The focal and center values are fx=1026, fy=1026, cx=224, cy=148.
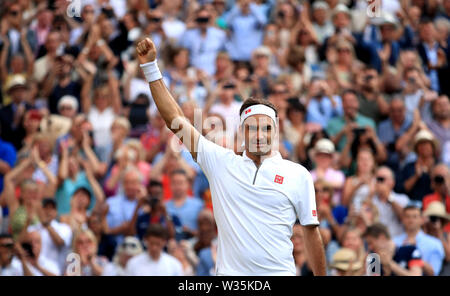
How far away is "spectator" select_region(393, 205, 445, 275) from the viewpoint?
1145 cm

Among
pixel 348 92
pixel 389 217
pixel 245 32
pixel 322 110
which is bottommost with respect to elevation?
pixel 389 217

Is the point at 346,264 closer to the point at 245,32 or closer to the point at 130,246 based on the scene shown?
the point at 130,246

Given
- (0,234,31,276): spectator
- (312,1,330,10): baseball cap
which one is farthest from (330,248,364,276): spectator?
(312,1,330,10): baseball cap

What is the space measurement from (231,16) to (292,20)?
0.99 meters

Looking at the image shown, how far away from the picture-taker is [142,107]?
46.3 ft

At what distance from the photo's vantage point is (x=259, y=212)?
646cm

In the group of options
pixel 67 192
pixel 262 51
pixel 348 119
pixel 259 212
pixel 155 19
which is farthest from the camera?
pixel 155 19

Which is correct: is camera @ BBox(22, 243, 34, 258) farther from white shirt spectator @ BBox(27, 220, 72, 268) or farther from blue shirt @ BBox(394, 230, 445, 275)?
blue shirt @ BBox(394, 230, 445, 275)

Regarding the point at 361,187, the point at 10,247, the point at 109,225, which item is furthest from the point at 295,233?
→ the point at 10,247

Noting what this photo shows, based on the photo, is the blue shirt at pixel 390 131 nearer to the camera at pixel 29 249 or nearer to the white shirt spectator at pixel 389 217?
the white shirt spectator at pixel 389 217

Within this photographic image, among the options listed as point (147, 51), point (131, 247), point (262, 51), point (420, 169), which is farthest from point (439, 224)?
point (147, 51)

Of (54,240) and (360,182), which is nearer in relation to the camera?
(54,240)

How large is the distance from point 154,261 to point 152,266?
0.06m

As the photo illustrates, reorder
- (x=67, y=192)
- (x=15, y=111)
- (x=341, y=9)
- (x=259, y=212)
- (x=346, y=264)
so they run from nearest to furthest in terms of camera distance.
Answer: (x=259, y=212) < (x=346, y=264) < (x=67, y=192) < (x=15, y=111) < (x=341, y=9)
